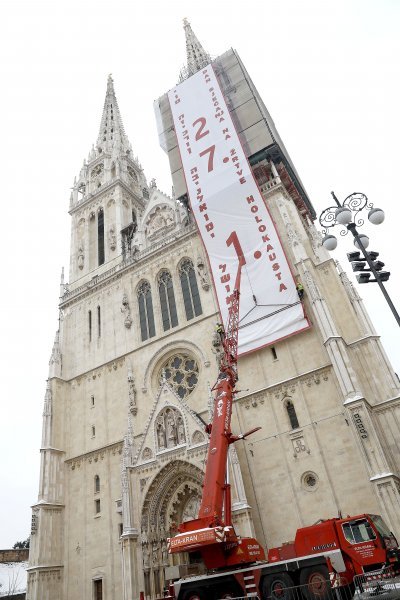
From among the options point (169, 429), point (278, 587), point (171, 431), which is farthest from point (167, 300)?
point (278, 587)

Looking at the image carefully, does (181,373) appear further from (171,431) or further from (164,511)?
(164,511)

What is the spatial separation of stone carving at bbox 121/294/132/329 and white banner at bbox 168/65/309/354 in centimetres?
597

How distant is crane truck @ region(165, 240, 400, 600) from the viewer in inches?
395

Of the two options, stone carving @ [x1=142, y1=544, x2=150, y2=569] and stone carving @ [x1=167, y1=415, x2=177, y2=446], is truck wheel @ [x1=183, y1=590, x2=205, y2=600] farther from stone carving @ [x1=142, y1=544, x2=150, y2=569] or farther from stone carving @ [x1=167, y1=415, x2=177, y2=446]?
stone carving @ [x1=167, y1=415, x2=177, y2=446]

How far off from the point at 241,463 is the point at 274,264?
902 cm

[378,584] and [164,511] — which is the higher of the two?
[164,511]

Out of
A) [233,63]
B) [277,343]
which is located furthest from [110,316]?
[233,63]

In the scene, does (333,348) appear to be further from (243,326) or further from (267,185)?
(267,185)

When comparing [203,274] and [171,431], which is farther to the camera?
[203,274]

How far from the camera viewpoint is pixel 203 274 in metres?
23.7

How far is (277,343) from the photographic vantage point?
19750 millimetres

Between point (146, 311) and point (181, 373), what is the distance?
4.82 m

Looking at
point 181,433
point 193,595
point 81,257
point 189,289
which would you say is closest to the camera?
point 193,595

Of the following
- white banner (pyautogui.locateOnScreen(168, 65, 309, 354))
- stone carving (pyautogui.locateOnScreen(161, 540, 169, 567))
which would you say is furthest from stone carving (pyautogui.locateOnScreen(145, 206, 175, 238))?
stone carving (pyautogui.locateOnScreen(161, 540, 169, 567))
